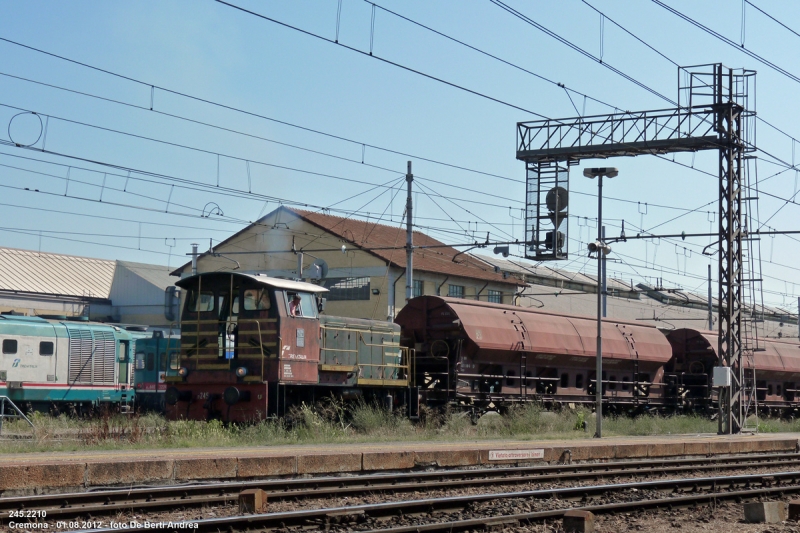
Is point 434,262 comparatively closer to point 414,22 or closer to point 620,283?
point 620,283

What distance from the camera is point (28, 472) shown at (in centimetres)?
1166

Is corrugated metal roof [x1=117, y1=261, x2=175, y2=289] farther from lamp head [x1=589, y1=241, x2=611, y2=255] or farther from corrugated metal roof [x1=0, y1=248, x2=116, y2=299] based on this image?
lamp head [x1=589, y1=241, x2=611, y2=255]

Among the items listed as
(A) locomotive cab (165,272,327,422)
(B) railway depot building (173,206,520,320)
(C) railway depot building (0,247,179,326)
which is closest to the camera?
(A) locomotive cab (165,272,327,422)

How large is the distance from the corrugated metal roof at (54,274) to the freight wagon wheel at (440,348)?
1374 inches

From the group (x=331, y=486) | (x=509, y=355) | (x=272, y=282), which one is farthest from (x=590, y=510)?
(x=509, y=355)

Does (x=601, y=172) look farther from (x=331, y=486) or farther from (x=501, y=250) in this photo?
(x=331, y=486)

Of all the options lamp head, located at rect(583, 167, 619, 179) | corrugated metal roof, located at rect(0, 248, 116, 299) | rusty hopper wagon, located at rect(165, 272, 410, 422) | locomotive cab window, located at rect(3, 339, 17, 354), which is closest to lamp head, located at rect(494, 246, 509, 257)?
lamp head, located at rect(583, 167, 619, 179)

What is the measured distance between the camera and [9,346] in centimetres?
2716

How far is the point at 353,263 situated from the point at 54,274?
2112cm

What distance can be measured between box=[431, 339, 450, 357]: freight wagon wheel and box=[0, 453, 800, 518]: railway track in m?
7.39

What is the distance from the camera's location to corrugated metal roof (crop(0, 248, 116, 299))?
5366 cm

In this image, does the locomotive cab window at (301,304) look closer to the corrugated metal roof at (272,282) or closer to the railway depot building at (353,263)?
the corrugated metal roof at (272,282)

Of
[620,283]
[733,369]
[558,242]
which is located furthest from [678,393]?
[620,283]

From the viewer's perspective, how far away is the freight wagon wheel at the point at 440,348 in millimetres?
24516
